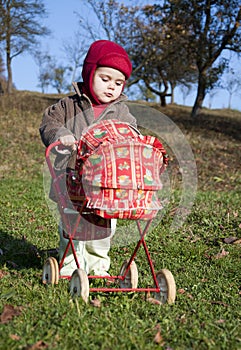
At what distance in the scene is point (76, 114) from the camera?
13.2 feet

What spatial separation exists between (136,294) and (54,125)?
1.52 metres

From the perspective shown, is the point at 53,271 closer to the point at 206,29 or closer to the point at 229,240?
the point at 229,240

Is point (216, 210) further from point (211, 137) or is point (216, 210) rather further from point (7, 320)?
point (211, 137)

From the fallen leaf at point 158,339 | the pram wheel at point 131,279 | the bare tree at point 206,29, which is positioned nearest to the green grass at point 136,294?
the fallen leaf at point 158,339

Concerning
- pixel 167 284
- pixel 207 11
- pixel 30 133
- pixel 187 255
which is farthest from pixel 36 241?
pixel 207 11

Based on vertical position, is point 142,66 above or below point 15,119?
above

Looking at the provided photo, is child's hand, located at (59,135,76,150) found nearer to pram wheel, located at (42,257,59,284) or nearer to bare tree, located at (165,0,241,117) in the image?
pram wheel, located at (42,257,59,284)

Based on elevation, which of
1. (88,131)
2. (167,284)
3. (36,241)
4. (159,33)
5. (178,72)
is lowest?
(36,241)

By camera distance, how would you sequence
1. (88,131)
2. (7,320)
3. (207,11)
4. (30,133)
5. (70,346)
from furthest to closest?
(207,11) < (30,133) < (88,131) < (7,320) < (70,346)

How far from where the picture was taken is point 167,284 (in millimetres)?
3520

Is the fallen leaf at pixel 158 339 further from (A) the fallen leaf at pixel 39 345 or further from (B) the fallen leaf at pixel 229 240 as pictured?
(B) the fallen leaf at pixel 229 240

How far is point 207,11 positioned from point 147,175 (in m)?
20.5

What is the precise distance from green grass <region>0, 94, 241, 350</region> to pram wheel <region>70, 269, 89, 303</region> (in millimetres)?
66

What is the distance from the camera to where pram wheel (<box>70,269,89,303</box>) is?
3.29 m
